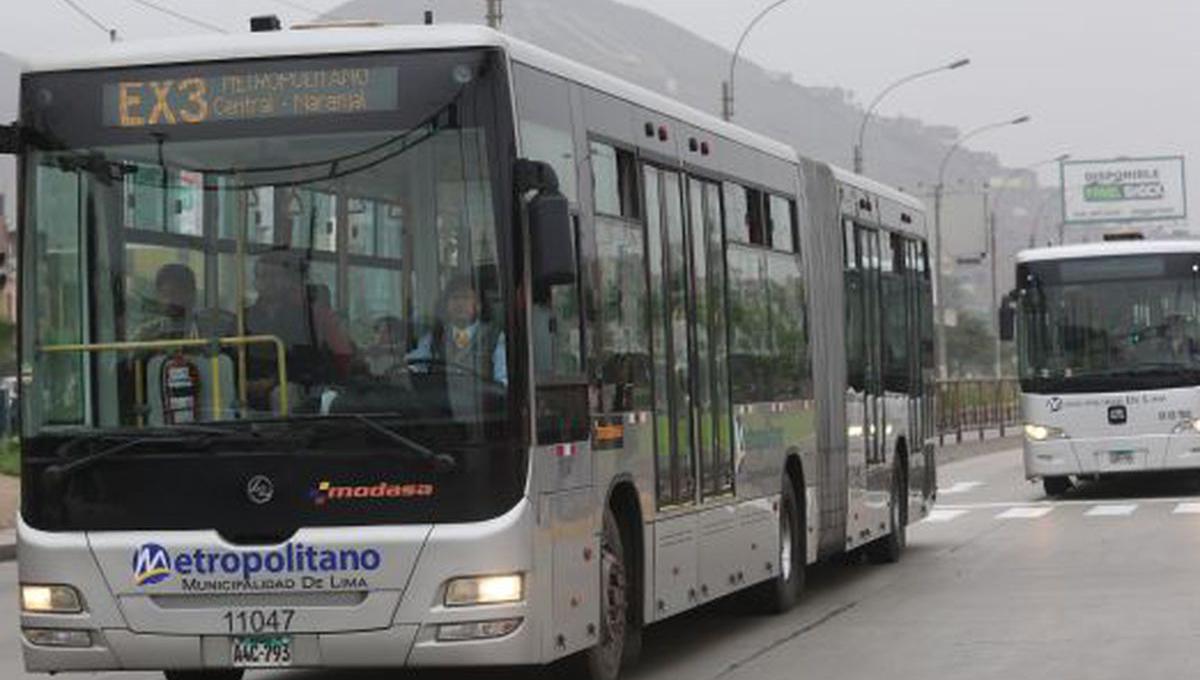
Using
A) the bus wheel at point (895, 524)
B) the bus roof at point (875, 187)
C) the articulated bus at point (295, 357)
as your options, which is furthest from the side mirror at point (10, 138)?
the bus wheel at point (895, 524)

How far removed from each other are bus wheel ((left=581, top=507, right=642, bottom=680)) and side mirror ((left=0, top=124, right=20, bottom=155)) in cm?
315

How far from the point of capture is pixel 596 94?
421 inches

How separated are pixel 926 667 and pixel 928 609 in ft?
10.7

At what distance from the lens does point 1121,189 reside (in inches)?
4321

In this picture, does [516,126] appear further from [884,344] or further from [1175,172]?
[1175,172]

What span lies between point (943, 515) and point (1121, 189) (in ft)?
285

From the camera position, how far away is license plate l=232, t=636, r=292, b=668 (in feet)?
29.6

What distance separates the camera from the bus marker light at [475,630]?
8914mm

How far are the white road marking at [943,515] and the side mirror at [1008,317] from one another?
2204 mm

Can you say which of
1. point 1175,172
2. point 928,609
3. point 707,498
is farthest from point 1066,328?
point 1175,172

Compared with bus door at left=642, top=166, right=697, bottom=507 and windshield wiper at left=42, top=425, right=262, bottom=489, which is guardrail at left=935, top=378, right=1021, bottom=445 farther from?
windshield wiper at left=42, top=425, right=262, bottom=489

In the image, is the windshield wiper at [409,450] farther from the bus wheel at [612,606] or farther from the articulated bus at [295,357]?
the bus wheel at [612,606]

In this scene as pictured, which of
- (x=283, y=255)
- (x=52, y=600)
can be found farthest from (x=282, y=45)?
(x=52, y=600)

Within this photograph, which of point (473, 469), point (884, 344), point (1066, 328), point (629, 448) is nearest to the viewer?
point (473, 469)
